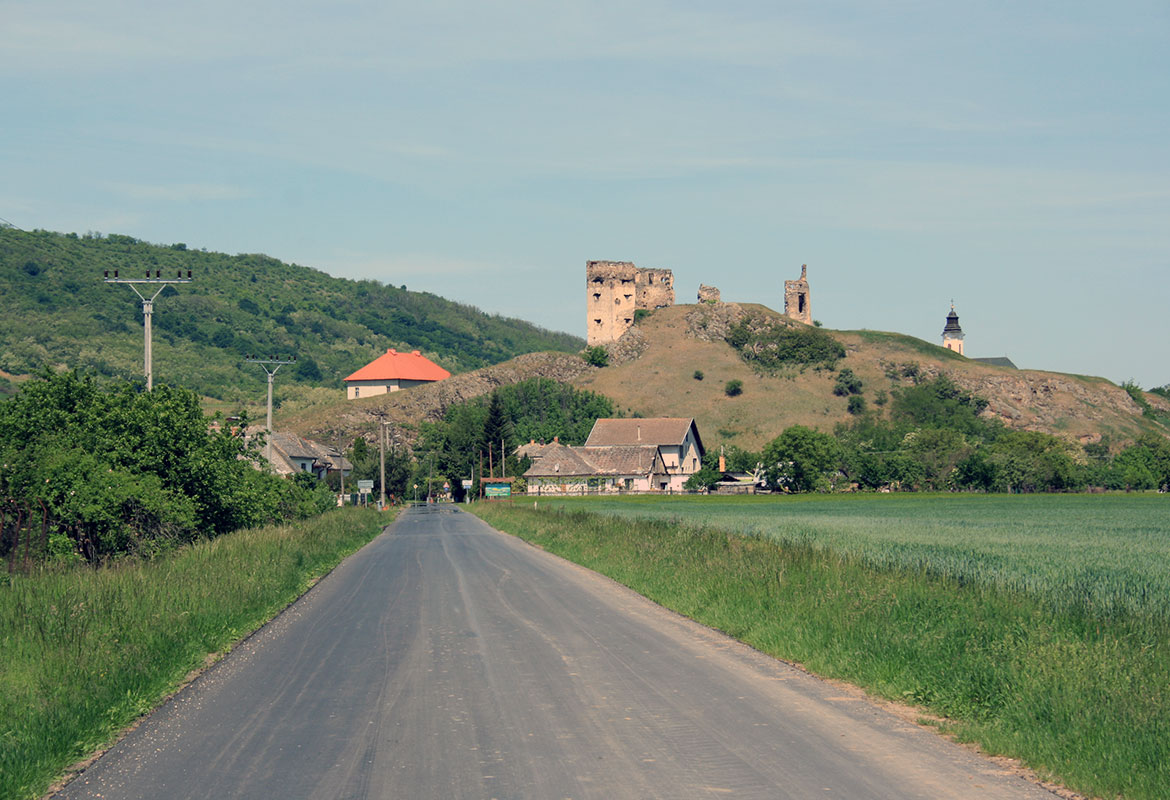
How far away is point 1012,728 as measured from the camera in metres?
9.59

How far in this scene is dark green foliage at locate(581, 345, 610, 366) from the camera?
17438cm

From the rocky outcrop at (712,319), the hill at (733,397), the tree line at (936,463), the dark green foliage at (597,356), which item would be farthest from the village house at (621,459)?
the rocky outcrop at (712,319)

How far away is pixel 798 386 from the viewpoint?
16212cm

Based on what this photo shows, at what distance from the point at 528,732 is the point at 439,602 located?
37.7ft

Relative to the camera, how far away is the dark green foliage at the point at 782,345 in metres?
172

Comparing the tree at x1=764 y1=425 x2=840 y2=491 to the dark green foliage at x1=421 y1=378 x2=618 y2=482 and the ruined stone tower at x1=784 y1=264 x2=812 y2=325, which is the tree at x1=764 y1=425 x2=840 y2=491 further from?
the ruined stone tower at x1=784 y1=264 x2=812 y2=325

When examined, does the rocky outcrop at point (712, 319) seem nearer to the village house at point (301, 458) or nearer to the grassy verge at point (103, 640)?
the village house at point (301, 458)

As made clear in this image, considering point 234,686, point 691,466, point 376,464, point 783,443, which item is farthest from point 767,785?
point 691,466

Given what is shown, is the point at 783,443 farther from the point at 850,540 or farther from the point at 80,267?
the point at 80,267

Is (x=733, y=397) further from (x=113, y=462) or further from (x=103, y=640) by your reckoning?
(x=103, y=640)

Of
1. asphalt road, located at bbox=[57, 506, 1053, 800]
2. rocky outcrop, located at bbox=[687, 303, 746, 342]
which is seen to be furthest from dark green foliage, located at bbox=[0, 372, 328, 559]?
rocky outcrop, located at bbox=[687, 303, 746, 342]

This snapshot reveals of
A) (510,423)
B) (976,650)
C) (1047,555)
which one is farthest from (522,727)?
(510,423)

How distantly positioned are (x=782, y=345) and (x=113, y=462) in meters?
155

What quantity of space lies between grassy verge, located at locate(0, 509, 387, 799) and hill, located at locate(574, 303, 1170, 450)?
124 meters
